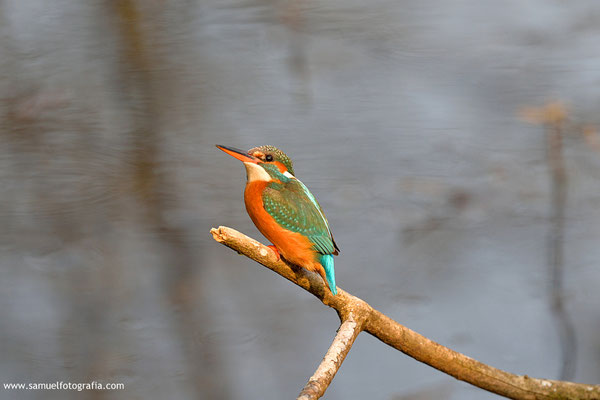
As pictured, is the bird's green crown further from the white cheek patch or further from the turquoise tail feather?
the turquoise tail feather

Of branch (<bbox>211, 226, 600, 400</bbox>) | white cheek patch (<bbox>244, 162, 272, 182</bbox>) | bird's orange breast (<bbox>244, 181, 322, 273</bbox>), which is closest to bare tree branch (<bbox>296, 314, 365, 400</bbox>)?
branch (<bbox>211, 226, 600, 400</bbox>)

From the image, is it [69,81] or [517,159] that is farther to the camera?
[69,81]

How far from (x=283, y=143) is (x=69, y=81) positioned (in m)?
0.89

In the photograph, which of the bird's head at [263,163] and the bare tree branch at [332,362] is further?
the bird's head at [263,163]

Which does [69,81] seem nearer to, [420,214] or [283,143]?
[283,143]

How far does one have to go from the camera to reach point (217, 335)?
7.94 ft

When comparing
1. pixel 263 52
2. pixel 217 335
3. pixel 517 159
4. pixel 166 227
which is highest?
pixel 263 52

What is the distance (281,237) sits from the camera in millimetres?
1205

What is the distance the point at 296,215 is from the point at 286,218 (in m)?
0.02

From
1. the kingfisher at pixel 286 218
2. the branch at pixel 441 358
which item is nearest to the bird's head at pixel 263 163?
the kingfisher at pixel 286 218

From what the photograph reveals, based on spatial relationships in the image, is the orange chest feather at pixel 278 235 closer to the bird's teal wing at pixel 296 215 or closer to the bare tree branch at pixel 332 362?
the bird's teal wing at pixel 296 215

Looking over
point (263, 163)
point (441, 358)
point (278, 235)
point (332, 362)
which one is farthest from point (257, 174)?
point (441, 358)

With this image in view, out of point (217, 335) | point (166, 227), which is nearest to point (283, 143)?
point (166, 227)

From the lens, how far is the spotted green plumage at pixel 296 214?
121 cm
